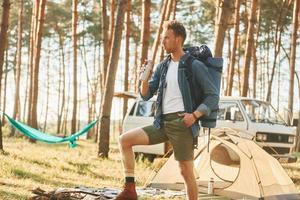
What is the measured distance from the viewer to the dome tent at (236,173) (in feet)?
26.0

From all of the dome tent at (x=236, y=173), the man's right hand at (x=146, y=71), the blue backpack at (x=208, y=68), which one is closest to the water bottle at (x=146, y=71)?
the man's right hand at (x=146, y=71)

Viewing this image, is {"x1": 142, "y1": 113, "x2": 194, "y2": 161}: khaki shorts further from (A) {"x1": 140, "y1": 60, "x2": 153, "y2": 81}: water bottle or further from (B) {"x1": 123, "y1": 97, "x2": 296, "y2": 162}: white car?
(B) {"x1": 123, "y1": 97, "x2": 296, "y2": 162}: white car

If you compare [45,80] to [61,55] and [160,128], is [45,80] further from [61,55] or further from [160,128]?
[160,128]

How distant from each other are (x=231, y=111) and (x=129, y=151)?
7445 mm

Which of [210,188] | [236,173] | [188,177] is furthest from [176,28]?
[236,173]

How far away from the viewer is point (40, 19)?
1955 centimetres

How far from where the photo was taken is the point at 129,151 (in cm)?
491

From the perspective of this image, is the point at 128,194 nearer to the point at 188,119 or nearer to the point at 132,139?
the point at 132,139

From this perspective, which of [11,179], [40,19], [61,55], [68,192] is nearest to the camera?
[68,192]

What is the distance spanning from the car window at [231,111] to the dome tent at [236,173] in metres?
2.72

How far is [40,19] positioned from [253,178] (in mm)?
13664

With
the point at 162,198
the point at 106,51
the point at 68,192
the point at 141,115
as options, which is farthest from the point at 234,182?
the point at 106,51

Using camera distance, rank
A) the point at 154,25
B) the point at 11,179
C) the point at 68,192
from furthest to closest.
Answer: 1. the point at 154,25
2. the point at 11,179
3. the point at 68,192

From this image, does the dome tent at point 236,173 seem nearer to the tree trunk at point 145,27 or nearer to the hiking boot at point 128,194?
the hiking boot at point 128,194
